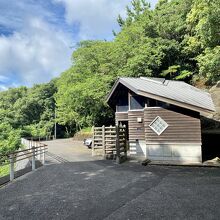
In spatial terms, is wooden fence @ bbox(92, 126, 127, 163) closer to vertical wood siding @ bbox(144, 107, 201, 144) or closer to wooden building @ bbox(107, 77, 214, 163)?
wooden building @ bbox(107, 77, 214, 163)

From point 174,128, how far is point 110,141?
398 cm

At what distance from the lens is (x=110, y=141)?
1475cm

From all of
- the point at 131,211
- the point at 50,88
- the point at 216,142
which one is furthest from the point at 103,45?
the point at 50,88

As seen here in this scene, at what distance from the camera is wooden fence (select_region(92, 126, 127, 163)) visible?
14070 mm

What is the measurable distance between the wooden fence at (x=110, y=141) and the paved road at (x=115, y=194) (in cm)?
318

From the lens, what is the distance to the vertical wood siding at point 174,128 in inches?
484

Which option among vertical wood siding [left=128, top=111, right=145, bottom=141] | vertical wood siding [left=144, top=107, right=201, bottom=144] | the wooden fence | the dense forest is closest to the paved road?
vertical wood siding [left=144, top=107, right=201, bottom=144]

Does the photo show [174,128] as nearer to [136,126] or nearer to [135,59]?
[136,126]

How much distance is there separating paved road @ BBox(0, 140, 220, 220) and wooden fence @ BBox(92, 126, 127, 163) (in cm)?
318

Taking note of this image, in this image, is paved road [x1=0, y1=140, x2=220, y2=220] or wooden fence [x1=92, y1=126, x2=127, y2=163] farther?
wooden fence [x1=92, y1=126, x2=127, y2=163]

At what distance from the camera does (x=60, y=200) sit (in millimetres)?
6832

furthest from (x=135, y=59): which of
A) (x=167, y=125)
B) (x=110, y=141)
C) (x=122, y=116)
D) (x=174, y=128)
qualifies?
(x=174, y=128)

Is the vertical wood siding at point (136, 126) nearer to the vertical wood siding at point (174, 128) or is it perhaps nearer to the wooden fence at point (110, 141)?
the wooden fence at point (110, 141)

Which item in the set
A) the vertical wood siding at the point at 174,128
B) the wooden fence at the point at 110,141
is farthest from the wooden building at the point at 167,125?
the wooden fence at the point at 110,141
